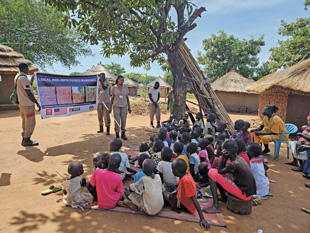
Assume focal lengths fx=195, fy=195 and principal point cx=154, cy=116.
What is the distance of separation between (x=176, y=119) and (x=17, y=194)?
4987 millimetres

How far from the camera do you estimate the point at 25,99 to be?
503cm

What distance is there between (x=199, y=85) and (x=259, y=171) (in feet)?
14.3

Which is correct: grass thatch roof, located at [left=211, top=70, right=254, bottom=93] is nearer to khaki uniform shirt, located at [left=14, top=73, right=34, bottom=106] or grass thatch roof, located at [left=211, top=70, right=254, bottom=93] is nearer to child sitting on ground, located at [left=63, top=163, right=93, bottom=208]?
khaki uniform shirt, located at [left=14, top=73, right=34, bottom=106]

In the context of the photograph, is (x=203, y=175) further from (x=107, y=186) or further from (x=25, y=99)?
(x=25, y=99)

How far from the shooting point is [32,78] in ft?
17.1

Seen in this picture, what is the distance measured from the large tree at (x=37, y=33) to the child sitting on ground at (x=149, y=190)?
45.9ft

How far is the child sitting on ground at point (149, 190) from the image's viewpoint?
259cm

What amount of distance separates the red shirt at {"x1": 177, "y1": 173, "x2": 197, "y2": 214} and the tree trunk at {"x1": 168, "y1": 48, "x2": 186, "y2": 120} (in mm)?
4391

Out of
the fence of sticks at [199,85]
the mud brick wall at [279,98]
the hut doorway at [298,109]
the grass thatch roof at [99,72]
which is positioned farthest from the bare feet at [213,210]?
the grass thatch roof at [99,72]

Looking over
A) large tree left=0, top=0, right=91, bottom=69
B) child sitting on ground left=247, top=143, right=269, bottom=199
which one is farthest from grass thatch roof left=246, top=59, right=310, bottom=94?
large tree left=0, top=0, right=91, bottom=69

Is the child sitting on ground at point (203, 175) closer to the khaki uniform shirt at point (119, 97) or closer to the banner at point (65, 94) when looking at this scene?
the khaki uniform shirt at point (119, 97)

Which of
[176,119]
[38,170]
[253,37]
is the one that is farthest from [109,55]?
[253,37]

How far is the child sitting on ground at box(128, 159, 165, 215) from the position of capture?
2588 mm

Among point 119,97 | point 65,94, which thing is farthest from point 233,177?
point 65,94
